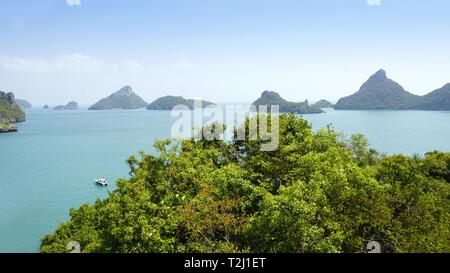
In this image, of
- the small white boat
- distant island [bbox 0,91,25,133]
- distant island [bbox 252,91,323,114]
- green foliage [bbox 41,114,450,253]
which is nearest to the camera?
green foliage [bbox 41,114,450,253]

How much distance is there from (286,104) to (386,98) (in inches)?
2187

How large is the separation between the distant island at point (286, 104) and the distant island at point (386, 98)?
39244mm

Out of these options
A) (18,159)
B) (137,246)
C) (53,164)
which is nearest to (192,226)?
(137,246)

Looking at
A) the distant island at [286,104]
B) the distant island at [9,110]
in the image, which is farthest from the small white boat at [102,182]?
the distant island at [286,104]

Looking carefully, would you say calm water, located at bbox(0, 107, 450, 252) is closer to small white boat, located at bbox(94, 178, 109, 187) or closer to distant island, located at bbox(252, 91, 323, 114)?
small white boat, located at bbox(94, 178, 109, 187)

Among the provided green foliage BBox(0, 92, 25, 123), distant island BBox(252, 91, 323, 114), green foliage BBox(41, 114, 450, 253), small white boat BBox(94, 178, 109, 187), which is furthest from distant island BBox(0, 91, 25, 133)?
green foliage BBox(41, 114, 450, 253)

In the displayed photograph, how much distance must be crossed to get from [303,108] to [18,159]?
11278cm

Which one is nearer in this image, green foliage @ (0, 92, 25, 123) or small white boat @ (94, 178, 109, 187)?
small white boat @ (94, 178, 109, 187)

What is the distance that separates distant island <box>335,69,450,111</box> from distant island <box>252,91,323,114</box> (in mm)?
39244

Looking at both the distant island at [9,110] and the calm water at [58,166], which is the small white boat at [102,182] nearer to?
the calm water at [58,166]

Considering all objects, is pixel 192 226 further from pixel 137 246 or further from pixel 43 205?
pixel 43 205

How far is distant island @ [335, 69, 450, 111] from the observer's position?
16288cm

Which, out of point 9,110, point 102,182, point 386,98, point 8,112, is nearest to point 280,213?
point 102,182

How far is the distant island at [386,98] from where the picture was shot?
16288 cm
